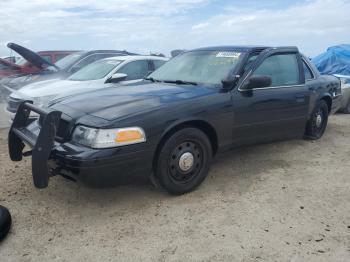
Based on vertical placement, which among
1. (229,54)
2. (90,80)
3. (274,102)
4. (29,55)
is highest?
(29,55)

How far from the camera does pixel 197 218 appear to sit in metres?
3.62

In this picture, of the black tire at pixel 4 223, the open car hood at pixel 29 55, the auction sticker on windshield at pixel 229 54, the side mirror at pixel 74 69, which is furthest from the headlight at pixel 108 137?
the open car hood at pixel 29 55

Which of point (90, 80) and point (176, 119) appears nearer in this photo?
point (176, 119)

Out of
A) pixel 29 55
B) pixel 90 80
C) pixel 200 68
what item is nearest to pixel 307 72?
pixel 200 68

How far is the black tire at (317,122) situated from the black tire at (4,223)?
4517mm

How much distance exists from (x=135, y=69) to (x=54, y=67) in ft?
8.99

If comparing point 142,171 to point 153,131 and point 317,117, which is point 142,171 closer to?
point 153,131

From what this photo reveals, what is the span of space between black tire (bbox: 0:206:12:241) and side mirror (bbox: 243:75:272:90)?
9.31 ft

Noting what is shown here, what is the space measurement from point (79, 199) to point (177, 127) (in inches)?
50.4

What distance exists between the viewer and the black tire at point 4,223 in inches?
129

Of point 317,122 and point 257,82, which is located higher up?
point 257,82

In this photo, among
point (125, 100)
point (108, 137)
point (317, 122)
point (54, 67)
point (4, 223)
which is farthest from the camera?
point (54, 67)

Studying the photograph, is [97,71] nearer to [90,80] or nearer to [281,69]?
[90,80]

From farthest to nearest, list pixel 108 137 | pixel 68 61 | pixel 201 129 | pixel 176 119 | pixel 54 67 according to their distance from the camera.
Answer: pixel 68 61
pixel 54 67
pixel 201 129
pixel 176 119
pixel 108 137
